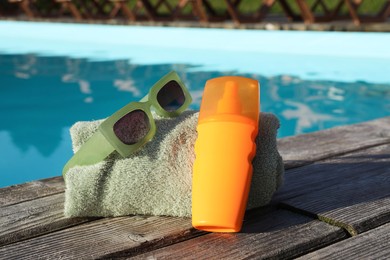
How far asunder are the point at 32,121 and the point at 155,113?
2628mm

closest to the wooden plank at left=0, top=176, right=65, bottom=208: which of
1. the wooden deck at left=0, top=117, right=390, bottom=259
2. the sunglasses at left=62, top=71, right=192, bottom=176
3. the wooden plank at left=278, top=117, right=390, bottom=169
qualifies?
the wooden deck at left=0, top=117, right=390, bottom=259

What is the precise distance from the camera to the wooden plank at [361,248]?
0.95 meters

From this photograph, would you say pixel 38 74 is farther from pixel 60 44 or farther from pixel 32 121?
pixel 60 44

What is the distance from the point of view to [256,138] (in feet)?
3.65

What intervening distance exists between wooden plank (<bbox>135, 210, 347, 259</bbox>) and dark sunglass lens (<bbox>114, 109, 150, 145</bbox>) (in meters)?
0.22

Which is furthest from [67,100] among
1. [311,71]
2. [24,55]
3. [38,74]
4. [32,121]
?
[24,55]

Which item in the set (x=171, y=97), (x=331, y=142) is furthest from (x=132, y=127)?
(x=331, y=142)

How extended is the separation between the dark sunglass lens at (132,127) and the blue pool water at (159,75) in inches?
66.0

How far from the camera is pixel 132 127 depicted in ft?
3.56

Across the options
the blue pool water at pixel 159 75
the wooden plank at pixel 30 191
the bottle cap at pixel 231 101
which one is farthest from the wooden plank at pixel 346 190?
the blue pool water at pixel 159 75

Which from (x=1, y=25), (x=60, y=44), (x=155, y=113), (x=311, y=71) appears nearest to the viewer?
(x=155, y=113)

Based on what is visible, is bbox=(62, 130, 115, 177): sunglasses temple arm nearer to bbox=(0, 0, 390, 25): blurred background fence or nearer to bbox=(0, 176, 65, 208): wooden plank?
bbox=(0, 176, 65, 208): wooden plank

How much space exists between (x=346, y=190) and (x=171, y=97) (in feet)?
1.40

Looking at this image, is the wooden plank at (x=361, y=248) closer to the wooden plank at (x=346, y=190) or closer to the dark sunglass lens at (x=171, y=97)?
the wooden plank at (x=346, y=190)
